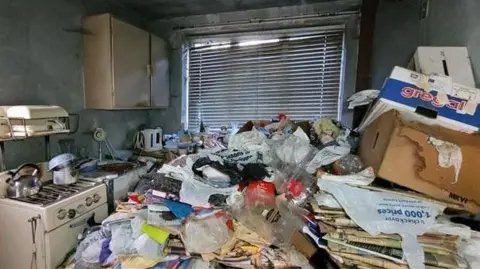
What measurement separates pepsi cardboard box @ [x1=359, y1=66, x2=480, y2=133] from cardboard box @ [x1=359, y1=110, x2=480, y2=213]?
0.29ft

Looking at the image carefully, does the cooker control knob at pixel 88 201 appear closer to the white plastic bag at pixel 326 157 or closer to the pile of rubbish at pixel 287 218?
the pile of rubbish at pixel 287 218

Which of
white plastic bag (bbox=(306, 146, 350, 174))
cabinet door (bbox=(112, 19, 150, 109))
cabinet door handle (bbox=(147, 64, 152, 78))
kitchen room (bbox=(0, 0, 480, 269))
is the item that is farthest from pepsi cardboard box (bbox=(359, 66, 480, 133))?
cabinet door handle (bbox=(147, 64, 152, 78))

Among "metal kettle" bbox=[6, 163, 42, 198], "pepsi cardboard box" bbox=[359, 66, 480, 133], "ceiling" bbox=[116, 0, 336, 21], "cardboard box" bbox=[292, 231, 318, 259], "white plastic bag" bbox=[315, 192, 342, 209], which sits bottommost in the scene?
"cardboard box" bbox=[292, 231, 318, 259]

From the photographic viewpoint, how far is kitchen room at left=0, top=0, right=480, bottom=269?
1.42 m

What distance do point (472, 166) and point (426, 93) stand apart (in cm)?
37

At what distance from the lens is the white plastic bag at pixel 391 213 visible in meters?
1.01

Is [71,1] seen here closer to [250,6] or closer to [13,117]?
[13,117]

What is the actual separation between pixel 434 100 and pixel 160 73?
2.44 m

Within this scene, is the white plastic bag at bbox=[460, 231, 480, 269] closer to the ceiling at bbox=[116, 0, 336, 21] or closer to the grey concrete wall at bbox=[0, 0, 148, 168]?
the ceiling at bbox=[116, 0, 336, 21]

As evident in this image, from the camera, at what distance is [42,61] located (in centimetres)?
192

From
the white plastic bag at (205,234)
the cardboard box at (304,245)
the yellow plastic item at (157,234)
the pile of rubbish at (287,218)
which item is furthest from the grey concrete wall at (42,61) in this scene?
the cardboard box at (304,245)

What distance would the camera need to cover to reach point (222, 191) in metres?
1.29

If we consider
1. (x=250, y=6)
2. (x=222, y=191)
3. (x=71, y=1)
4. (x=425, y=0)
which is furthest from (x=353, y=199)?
(x=71, y=1)

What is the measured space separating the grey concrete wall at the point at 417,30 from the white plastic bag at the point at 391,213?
77 centimetres
